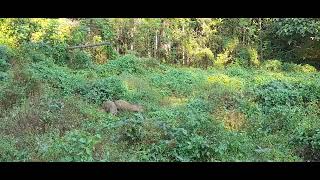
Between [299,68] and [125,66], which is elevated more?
[125,66]

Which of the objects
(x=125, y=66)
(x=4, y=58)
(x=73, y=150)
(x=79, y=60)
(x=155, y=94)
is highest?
(x=73, y=150)

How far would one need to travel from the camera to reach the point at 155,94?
12602 mm

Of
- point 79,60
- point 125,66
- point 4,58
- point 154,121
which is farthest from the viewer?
point 125,66

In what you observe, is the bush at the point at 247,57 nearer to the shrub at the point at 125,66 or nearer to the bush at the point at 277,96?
the shrub at the point at 125,66

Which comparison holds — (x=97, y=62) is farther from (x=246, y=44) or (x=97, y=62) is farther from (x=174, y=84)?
(x=246, y=44)

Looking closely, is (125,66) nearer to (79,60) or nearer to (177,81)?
(79,60)

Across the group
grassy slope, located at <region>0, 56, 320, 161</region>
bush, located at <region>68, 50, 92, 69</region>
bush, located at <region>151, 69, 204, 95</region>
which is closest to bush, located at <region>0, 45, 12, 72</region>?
grassy slope, located at <region>0, 56, 320, 161</region>

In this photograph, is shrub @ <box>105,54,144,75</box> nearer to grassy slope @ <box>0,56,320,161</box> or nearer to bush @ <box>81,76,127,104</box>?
grassy slope @ <box>0,56,320,161</box>

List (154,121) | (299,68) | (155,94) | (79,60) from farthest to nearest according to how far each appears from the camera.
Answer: (299,68) → (79,60) → (155,94) → (154,121)

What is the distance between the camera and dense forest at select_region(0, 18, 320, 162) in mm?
7074

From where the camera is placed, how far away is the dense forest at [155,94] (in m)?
7.07

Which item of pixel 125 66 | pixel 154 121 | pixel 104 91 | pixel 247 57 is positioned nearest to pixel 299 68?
pixel 247 57

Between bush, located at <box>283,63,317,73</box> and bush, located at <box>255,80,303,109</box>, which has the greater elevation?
bush, located at <box>255,80,303,109</box>
